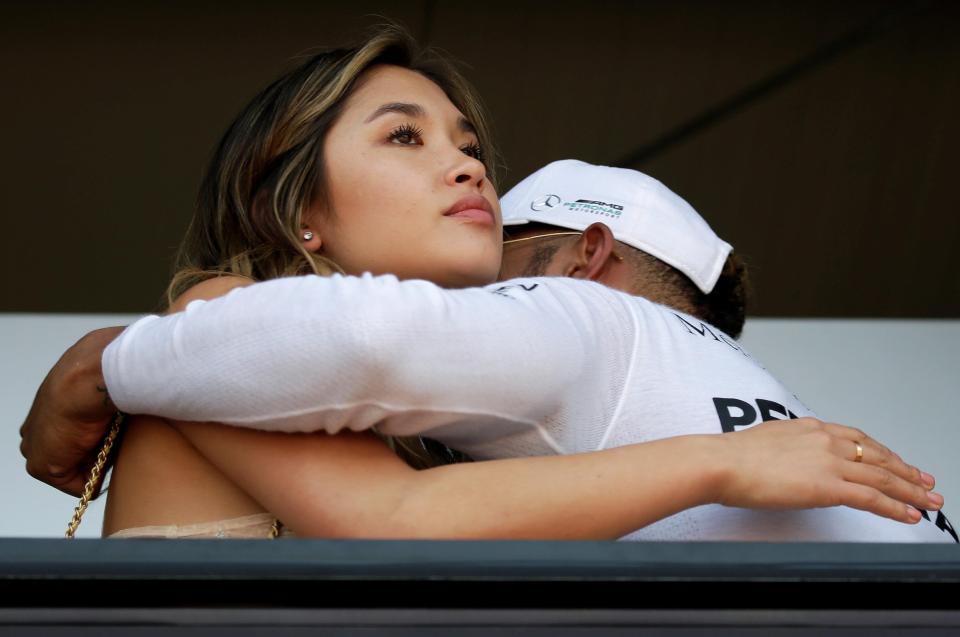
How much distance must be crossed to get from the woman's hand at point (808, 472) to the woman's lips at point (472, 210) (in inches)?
19.0

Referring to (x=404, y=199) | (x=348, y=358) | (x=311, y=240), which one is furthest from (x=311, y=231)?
(x=348, y=358)

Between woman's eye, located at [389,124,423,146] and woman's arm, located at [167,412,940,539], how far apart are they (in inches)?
22.5

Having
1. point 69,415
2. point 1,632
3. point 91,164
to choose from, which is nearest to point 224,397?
point 1,632

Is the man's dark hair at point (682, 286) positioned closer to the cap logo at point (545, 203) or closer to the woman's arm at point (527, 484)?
the cap logo at point (545, 203)

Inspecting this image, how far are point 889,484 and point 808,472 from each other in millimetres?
109

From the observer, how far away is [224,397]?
3.30 ft

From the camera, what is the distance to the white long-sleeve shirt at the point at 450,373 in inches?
38.3

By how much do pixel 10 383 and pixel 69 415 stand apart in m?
2.05

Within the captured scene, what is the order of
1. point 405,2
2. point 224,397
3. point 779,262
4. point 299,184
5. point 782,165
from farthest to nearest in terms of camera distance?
point 779,262, point 782,165, point 405,2, point 299,184, point 224,397

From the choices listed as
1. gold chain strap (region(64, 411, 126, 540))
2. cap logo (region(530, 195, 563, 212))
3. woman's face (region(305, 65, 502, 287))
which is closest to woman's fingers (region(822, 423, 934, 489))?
woman's face (region(305, 65, 502, 287))

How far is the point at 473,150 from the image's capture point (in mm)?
1712

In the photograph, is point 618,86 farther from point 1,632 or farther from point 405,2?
point 1,632

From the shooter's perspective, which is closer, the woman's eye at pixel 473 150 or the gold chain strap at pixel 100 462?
the gold chain strap at pixel 100 462

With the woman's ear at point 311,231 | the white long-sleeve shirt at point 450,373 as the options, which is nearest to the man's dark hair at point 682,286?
the woman's ear at point 311,231
